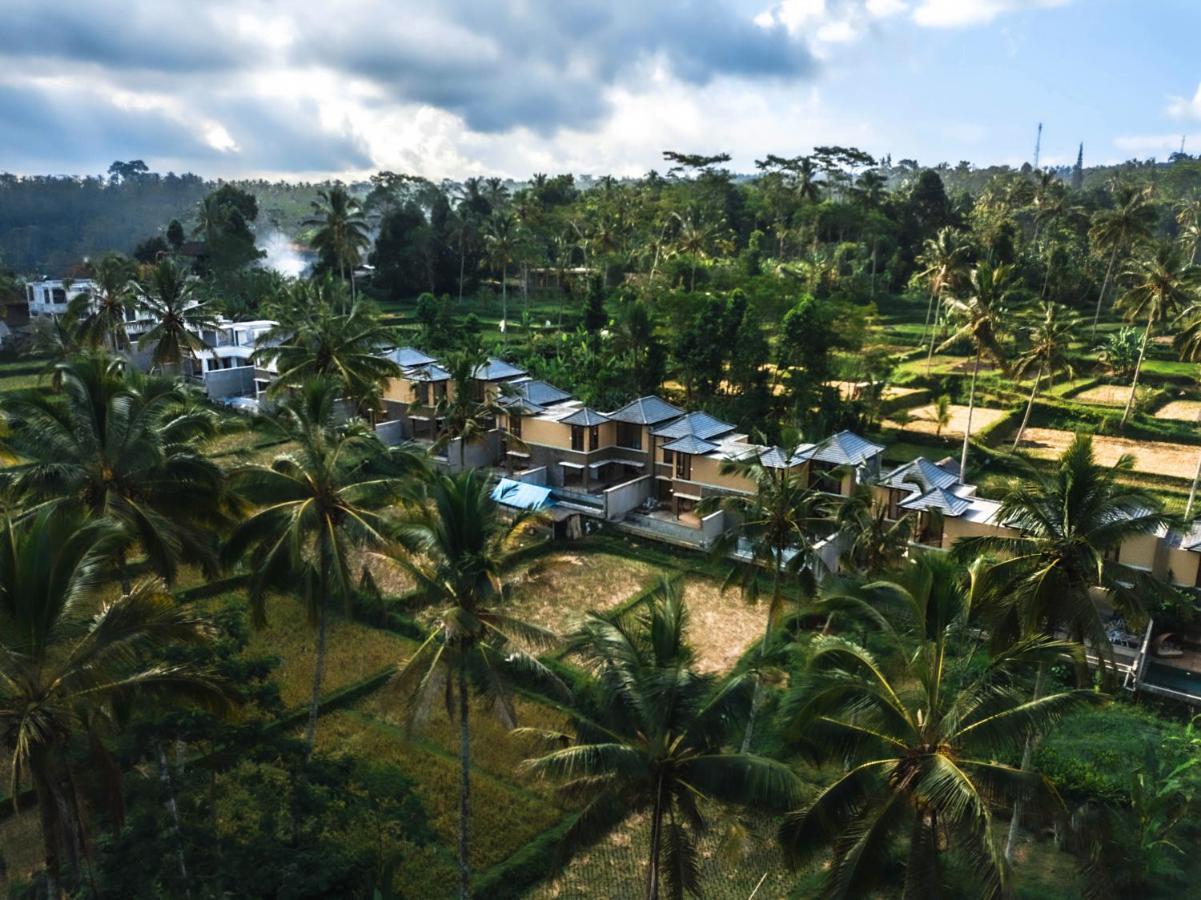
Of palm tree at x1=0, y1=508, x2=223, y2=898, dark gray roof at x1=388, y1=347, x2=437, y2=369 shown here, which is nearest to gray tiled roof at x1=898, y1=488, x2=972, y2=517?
palm tree at x1=0, y1=508, x2=223, y2=898

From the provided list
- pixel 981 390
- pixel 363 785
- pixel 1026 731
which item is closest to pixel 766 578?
pixel 363 785

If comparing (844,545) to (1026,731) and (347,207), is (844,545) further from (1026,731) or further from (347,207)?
(347,207)

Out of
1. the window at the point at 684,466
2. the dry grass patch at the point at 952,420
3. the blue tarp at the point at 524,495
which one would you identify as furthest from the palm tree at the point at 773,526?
the dry grass patch at the point at 952,420

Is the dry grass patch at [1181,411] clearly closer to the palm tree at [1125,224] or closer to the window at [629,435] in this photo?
the palm tree at [1125,224]

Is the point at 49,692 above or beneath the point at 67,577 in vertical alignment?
beneath

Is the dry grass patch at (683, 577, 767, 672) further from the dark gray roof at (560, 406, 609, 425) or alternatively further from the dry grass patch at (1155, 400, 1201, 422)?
the dry grass patch at (1155, 400, 1201, 422)
